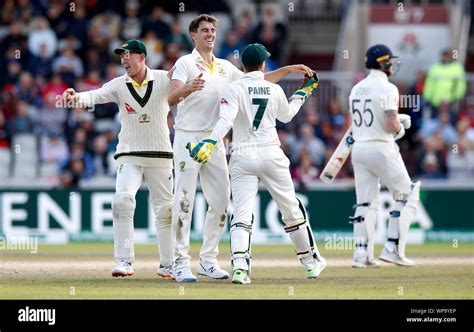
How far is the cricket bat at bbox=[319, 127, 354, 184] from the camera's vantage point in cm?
1452

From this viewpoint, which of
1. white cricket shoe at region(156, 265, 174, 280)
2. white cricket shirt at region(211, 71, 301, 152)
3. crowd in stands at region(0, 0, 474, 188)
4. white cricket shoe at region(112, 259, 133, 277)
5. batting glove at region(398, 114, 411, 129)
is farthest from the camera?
crowd in stands at region(0, 0, 474, 188)

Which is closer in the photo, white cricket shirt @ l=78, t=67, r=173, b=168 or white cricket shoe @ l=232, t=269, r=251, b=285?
white cricket shoe @ l=232, t=269, r=251, b=285

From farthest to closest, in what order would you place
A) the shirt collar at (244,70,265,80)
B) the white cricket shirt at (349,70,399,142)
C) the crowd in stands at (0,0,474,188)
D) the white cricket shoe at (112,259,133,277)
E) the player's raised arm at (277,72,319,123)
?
the crowd in stands at (0,0,474,188), the white cricket shirt at (349,70,399,142), the white cricket shoe at (112,259,133,277), the player's raised arm at (277,72,319,123), the shirt collar at (244,70,265,80)

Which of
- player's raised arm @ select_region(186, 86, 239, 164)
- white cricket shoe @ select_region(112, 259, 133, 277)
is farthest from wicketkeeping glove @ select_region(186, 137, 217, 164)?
white cricket shoe @ select_region(112, 259, 133, 277)

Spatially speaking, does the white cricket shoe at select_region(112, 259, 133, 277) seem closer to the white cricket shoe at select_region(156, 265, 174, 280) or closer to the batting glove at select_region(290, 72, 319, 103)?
the white cricket shoe at select_region(156, 265, 174, 280)

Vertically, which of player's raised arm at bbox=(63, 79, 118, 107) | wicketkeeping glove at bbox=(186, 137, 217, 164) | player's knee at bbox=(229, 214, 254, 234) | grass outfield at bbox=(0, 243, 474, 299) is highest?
player's raised arm at bbox=(63, 79, 118, 107)

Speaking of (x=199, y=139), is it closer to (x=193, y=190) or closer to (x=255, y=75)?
(x=193, y=190)

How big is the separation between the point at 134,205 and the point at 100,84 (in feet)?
38.2

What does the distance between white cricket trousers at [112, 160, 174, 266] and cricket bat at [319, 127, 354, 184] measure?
2.37m

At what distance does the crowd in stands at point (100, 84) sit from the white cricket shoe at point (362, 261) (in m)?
7.02
